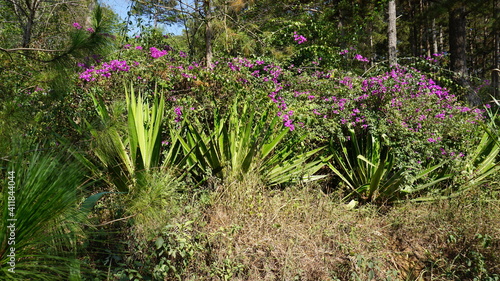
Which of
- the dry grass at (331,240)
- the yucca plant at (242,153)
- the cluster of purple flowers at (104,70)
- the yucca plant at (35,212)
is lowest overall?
the dry grass at (331,240)

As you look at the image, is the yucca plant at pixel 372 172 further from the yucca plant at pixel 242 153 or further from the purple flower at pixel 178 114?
the purple flower at pixel 178 114

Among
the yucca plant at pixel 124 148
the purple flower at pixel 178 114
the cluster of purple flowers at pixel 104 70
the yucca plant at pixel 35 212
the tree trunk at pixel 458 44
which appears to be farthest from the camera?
the tree trunk at pixel 458 44

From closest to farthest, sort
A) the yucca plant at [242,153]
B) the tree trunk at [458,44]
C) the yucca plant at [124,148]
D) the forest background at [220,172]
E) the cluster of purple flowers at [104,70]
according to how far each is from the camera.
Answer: the forest background at [220,172]
the yucca plant at [124,148]
the yucca plant at [242,153]
the cluster of purple flowers at [104,70]
the tree trunk at [458,44]

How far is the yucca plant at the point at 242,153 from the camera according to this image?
324 cm

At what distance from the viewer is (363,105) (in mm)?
4668

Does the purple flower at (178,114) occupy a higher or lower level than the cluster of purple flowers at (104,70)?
lower

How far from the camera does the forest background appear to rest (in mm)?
1412

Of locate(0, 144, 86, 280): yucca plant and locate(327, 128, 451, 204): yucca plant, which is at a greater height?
locate(0, 144, 86, 280): yucca plant

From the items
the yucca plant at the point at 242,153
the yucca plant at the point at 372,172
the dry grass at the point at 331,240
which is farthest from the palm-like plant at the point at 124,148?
the yucca plant at the point at 372,172

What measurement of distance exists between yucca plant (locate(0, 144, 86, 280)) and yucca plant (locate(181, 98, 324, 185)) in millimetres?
1944

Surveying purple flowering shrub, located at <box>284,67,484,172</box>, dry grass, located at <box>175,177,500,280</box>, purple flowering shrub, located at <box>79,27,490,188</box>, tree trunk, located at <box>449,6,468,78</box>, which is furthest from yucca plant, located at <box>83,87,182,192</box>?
tree trunk, located at <box>449,6,468,78</box>

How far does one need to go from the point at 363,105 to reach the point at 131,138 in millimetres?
3292

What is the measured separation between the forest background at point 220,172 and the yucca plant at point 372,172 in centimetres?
3

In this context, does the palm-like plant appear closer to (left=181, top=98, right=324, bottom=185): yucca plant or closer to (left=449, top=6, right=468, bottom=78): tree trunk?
(left=181, top=98, right=324, bottom=185): yucca plant
